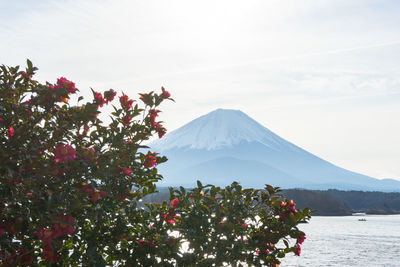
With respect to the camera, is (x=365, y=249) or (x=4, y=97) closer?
(x=4, y=97)

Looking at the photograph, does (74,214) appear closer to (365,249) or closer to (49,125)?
(49,125)

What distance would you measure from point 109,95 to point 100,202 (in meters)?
1.26

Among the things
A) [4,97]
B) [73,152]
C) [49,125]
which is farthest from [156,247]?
[4,97]

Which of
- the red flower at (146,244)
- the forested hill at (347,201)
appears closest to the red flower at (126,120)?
the red flower at (146,244)

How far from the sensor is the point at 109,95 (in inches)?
191

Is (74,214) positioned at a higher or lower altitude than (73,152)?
lower

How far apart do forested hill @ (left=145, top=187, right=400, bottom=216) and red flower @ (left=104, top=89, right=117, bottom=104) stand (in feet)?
346

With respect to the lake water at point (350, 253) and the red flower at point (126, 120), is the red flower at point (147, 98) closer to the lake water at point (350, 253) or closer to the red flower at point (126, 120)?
the red flower at point (126, 120)

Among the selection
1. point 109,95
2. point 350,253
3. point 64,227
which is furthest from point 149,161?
point 350,253

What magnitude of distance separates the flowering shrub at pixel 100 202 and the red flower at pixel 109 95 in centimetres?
1

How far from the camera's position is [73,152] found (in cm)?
386

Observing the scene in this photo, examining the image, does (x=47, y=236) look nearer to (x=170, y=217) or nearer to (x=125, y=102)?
(x=170, y=217)

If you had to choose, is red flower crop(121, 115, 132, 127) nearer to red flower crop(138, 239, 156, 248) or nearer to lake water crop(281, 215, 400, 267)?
red flower crop(138, 239, 156, 248)

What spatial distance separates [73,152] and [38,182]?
17.0 inches
